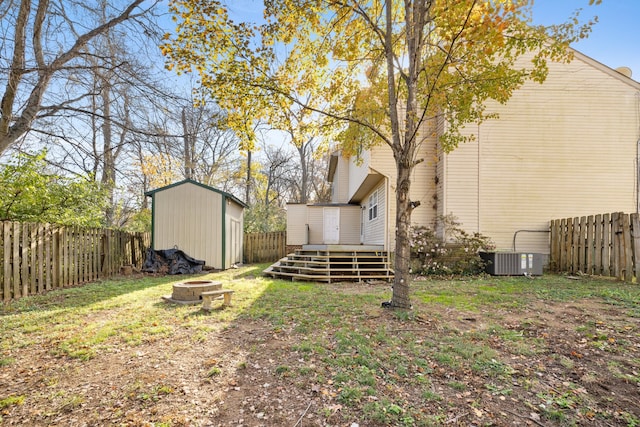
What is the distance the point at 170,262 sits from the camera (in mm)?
11133

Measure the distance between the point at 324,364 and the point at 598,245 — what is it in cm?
832

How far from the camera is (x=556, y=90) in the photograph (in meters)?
10.1

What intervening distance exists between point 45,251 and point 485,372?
8.70 m

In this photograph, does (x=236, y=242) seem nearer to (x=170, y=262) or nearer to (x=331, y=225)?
(x=170, y=262)

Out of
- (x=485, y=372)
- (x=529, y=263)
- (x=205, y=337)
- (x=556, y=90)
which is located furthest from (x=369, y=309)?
(x=556, y=90)

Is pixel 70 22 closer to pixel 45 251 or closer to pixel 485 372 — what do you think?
pixel 45 251

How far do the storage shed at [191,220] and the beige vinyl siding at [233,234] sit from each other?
0.47m

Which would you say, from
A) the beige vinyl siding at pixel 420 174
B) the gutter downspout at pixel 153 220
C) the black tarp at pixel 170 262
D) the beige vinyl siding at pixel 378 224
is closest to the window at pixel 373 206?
the beige vinyl siding at pixel 378 224

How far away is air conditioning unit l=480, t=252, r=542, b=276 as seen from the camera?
8828 mm

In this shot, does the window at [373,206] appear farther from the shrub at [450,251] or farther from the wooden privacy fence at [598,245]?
the wooden privacy fence at [598,245]

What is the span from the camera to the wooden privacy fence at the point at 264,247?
17156 mm

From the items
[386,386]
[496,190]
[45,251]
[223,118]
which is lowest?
[386,386]

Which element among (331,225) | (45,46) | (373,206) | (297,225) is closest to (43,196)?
(45,46)

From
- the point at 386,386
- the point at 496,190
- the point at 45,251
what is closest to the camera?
the point at 386,386
